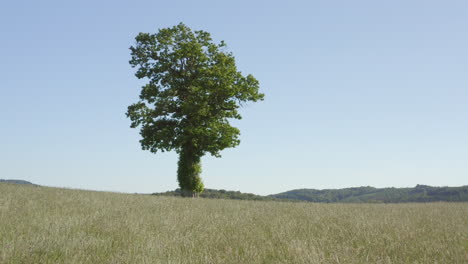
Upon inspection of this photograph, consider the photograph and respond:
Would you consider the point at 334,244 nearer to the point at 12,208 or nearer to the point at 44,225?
the point at 44,225

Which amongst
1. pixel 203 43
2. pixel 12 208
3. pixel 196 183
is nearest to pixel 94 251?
pixel 12 208

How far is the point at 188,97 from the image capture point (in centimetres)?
2850

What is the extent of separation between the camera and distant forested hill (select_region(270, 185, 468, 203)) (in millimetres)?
131075

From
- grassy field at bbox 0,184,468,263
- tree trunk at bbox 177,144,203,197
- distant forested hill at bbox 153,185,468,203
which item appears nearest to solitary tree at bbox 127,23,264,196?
tree trunk at bbox 177,144,203,197

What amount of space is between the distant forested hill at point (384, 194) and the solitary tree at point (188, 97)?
245 ft

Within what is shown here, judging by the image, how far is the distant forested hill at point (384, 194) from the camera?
131 metres

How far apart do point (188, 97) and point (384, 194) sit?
551 feet

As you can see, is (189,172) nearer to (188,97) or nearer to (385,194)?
(188,97)

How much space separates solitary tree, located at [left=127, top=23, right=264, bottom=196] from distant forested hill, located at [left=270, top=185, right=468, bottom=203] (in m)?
74.6

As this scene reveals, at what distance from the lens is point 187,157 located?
95.2ft

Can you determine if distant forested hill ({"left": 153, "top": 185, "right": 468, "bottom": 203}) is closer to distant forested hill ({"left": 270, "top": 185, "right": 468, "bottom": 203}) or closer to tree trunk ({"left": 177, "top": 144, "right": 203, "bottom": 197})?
distant forested hill ({"left": 270, "top": 185, "right": 468, "bottom": 203})

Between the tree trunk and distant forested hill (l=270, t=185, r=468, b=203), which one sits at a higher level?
distant forested hill (l=270, t=185, r=468, b=203)

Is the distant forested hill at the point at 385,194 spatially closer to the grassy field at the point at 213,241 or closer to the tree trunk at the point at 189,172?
the tree trunk at the point at 189,172

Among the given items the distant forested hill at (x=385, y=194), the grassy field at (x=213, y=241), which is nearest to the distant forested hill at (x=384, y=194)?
the distant forested hill at (x=385, y=194)
